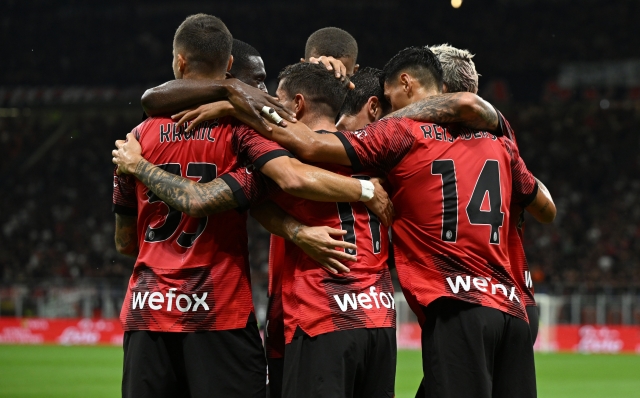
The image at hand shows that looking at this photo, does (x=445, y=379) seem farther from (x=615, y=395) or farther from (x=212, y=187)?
(x=615, y=395)

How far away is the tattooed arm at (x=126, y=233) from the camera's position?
468 centimetres

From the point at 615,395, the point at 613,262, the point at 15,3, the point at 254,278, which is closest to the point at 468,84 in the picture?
the point at 615,395

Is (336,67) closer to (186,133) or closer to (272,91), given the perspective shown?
(186,133)

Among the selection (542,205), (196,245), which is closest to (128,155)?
(196,245)

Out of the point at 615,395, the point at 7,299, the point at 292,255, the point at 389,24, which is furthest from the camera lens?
the point at 389,24

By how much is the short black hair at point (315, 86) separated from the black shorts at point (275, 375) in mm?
1308

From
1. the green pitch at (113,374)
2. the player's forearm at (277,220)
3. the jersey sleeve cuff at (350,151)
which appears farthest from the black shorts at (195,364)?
the green pitch at (113,374)

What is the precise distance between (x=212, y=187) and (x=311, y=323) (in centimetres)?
80

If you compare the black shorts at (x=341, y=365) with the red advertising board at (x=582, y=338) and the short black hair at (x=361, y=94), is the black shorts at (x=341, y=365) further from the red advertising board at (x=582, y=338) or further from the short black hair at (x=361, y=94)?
the red advertising board at (x=582, y=338)

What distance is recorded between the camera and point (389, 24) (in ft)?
105

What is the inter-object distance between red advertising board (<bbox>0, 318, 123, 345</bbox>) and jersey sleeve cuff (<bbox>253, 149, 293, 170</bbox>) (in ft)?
63.6

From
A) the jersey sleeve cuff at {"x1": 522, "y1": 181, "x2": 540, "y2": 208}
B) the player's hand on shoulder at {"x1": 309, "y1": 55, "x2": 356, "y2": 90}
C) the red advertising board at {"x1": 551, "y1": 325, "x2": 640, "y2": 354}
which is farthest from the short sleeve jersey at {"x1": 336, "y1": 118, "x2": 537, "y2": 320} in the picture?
the red advertising board at {"x1": 551, "y1": 325, "x2": 640, "y2": 354}

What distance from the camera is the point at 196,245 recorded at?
4234 millimetres

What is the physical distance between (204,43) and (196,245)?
3.36 feet
